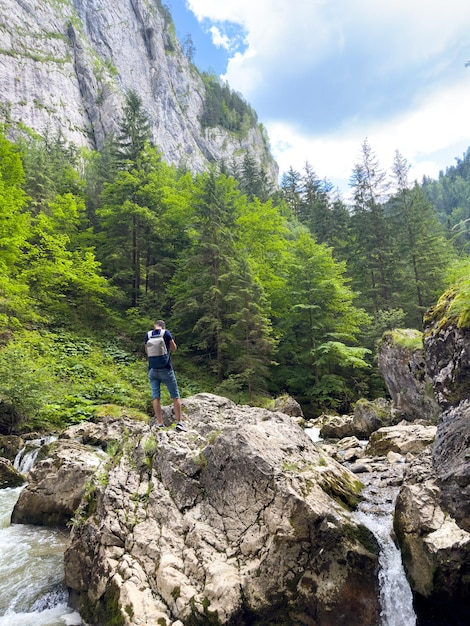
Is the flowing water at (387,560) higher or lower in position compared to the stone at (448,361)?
lower

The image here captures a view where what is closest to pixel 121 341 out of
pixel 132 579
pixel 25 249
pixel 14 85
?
pixel 25 249

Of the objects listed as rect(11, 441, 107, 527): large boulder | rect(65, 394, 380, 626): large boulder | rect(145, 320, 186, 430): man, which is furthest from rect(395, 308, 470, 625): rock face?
rect(11, 441, 107, 527): large boulder

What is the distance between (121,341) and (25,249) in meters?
8.84

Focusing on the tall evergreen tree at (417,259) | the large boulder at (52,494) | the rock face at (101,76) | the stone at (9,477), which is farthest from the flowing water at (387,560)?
the rock face at (101,76)

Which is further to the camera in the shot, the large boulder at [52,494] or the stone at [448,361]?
the large boulder at [52,494]

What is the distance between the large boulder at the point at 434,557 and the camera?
475cm

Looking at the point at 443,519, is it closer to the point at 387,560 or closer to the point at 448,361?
the point at 387,560

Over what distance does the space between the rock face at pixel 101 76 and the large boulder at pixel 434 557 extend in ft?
204

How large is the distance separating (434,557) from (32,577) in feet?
21.3

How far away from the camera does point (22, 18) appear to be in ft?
249

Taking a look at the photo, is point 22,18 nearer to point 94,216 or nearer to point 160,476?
point 94,216

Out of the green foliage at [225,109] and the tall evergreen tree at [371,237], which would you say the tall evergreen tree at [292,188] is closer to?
the tall evergreen tree at [371,237]

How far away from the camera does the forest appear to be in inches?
694

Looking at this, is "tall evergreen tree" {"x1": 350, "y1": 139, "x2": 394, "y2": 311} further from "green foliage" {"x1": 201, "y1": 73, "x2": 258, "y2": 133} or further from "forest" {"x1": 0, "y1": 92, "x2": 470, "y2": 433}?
"green foliage" {"x1": 201, "y1": 73, "x2": 258, "y2": 133}
